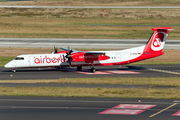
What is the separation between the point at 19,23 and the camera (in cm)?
9669

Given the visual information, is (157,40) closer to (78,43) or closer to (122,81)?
(122,81)

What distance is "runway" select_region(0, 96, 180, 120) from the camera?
20902 millimetres

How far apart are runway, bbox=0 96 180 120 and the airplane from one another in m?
15.0

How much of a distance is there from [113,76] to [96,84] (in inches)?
242

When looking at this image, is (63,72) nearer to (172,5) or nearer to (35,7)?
(35,7)

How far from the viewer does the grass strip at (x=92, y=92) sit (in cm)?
2808

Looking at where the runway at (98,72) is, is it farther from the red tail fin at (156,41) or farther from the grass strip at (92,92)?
the grass strip at (92,92)

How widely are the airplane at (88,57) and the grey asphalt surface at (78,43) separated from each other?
65.5ft

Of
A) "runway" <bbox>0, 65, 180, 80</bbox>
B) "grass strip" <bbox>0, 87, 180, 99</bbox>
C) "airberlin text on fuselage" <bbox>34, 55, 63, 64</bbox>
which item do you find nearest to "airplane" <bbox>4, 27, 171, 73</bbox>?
"airberlin text on fuselage" <bbox>34, 55, 63, 64</bbox>

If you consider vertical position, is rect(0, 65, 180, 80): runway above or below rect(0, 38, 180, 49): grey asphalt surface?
below

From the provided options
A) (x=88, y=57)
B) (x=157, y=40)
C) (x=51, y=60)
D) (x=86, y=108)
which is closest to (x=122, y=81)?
(x=88, y=57)

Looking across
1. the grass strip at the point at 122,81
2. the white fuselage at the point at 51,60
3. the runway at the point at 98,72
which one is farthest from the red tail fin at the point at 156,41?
the grass strip at the point at 122,81

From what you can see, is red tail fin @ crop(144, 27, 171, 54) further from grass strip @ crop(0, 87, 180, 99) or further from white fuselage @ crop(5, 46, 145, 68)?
grass strip @ crop(0, 87, 180, 99)

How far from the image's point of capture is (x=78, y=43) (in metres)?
69.0
